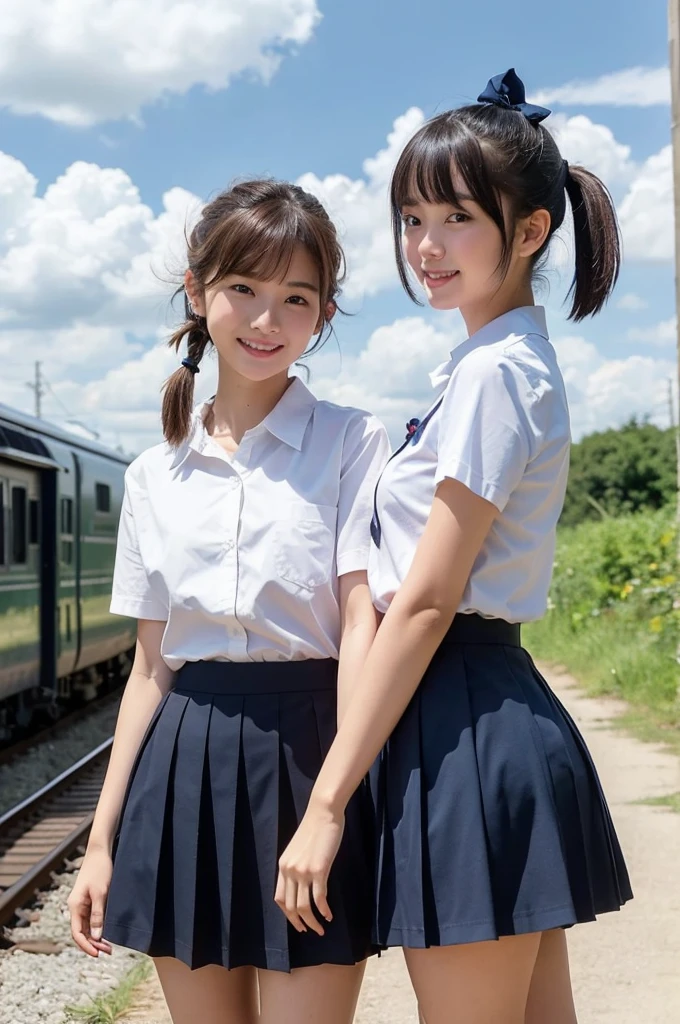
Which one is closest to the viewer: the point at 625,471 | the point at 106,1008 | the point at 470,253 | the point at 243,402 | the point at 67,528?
the point at 470,253

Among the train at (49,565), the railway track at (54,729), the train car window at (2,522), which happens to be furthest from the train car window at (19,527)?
the railway track at (54,729)

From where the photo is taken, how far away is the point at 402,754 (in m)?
2.19

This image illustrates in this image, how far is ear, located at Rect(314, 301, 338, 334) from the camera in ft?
8.63

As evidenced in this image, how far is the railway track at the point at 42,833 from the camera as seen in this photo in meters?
6.86

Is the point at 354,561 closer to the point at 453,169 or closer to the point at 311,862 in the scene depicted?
the point at 311,862

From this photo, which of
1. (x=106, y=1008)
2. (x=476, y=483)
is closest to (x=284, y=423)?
(x=476, y=483)

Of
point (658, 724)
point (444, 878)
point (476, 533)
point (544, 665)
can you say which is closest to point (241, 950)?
point (444, 878)

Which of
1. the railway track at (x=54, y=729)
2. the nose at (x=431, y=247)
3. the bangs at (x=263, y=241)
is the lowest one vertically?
the railway track at (x=54, y=729)

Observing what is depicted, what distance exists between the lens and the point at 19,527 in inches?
456

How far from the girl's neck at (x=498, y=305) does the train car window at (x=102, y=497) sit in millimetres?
13306

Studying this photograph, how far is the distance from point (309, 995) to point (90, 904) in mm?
493

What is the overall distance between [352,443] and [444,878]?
0.86 metres

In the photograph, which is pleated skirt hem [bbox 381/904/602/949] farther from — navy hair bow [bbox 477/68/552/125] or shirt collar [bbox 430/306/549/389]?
navy hair bow [bbox 477/68/552/125]

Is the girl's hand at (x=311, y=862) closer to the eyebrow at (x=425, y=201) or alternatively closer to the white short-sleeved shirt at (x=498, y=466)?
the white short-sleeved shirt at (x=498, y=466)
